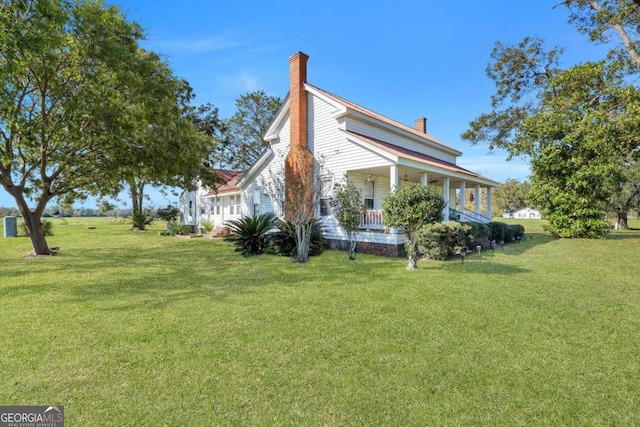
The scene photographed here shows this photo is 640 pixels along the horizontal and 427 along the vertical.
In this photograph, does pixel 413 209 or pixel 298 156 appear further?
pixel 298 156

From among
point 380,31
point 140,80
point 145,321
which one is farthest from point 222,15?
point 145,321

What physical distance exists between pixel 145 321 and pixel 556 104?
63.3 ft

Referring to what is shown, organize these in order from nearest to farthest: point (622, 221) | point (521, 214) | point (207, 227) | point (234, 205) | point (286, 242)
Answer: point (286, 242), point (207, 227), point (234, 205), point (622, 221), point (521, 214)

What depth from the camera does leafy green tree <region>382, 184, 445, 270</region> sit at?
27.4 ft

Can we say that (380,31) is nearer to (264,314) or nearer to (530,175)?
(530,175)

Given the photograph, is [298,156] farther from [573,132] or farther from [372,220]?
[573,132]

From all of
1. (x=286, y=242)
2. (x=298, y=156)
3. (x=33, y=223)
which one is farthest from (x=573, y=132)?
(x=33, y=223)

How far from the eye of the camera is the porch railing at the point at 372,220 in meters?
12.2

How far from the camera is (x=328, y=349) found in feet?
12.8

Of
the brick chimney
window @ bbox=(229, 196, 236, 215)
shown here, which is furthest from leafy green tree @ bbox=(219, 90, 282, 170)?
the brick chimney

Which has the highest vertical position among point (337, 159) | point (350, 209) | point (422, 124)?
point (422, 124)

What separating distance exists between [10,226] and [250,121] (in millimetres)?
21225

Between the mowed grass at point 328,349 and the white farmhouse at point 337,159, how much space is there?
16.6ft

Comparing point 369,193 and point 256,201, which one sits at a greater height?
point 369,193
